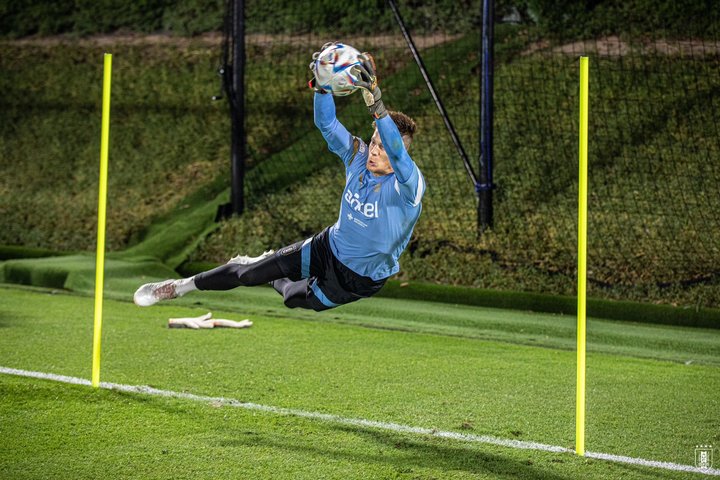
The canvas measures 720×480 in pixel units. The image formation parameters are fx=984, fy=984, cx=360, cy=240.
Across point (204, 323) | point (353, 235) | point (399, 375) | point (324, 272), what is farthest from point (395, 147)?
point (204, 323)

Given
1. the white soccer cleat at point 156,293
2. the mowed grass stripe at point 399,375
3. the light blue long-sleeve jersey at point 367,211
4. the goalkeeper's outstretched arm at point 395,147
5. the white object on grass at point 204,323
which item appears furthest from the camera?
the white object on grass at point 204,323

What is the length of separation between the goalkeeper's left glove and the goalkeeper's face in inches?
17.0

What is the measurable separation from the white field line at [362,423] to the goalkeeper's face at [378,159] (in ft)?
4.85

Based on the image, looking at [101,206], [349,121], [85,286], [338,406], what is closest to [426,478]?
[338,406]

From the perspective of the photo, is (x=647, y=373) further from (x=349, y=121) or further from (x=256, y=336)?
(x=349, y=121)

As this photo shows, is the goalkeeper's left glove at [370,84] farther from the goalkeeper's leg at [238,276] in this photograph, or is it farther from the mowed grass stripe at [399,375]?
the mowed grass stripe at [399,375]

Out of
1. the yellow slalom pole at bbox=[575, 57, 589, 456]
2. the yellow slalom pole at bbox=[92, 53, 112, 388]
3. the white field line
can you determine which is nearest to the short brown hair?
the yellow slalom pole at bbox=[575, 57, 589, 456]

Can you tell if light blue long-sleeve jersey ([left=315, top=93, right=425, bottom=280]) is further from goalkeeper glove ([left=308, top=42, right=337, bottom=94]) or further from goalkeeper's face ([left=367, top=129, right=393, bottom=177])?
goalkeeper glove ([left=308, top=42, right=337, bottom=94])

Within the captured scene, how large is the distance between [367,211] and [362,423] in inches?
49.9

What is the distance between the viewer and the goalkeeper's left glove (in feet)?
15.9

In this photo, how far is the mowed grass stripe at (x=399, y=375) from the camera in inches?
227

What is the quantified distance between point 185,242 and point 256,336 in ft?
13.2

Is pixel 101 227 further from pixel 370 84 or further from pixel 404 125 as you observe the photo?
pixel 370 84

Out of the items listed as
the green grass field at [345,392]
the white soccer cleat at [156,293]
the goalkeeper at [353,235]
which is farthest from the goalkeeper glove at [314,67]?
the green grass field at [345,392]
